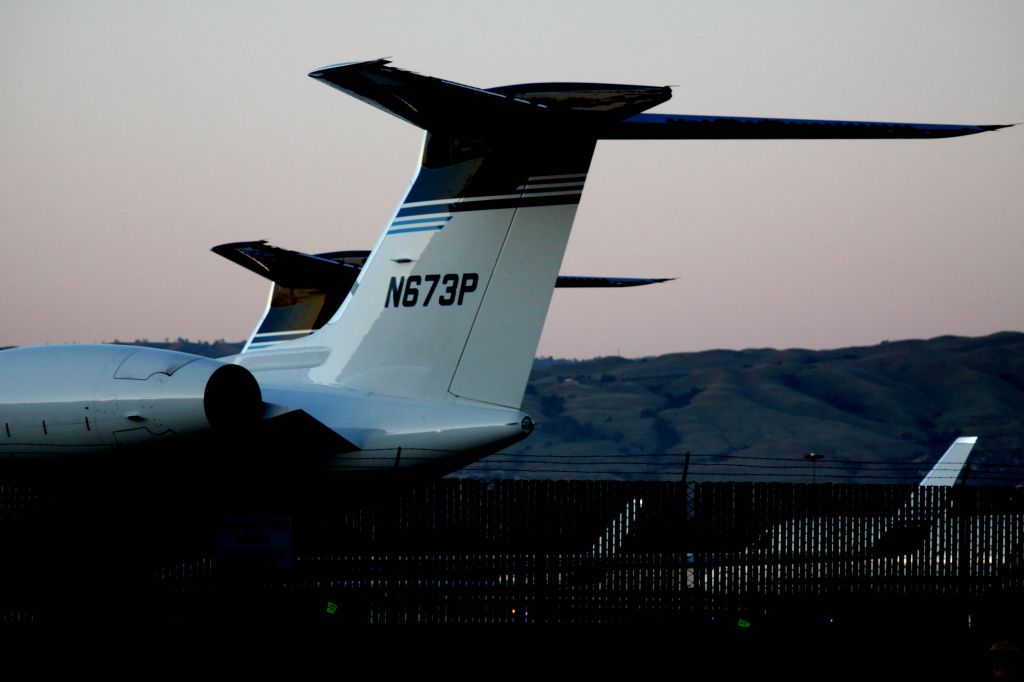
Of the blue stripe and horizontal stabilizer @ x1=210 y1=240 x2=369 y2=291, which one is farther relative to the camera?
horizontal stabilizer @ x1=210 y1=240 x2=369 y2=291

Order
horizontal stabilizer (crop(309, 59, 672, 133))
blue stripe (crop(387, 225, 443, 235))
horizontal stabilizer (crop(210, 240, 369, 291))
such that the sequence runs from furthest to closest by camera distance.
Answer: horizontal stabilizer (crop(210, 240, 369, 291)) < blue stripe (crop(387, 225, 443, 235)) < horizontal stabilizer (crop(309, 59, 672, 133))

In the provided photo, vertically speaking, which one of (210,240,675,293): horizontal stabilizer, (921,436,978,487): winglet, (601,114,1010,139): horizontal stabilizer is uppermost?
(601,114,1010,139): horizontal stabilizer

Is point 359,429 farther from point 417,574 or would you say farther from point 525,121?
point 417,574

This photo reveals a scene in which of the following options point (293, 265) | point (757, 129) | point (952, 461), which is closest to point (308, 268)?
point (293, 265)

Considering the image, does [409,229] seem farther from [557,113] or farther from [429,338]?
[557,113]

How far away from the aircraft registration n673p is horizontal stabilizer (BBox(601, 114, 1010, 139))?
0.02 m

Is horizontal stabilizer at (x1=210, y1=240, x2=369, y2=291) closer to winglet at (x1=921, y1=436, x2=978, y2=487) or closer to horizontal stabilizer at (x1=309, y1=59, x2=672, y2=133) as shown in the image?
horizontal stabilizer at (x1=309, y1=59, x2=672, y2=133)

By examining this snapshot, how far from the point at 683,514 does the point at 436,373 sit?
29.1 ft

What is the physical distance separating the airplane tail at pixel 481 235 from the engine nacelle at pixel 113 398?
1827mm

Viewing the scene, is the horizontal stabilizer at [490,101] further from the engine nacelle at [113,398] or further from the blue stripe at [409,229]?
the engine nacelle at [113,398]

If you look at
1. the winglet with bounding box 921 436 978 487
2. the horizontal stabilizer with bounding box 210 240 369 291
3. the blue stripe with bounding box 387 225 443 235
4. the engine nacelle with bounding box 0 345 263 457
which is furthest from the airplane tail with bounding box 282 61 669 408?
the winglet with bounding box 921 436 978 487

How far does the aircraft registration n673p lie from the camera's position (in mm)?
12555

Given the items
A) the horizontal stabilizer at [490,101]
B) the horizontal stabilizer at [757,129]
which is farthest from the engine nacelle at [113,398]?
the horizontal stabilizer at [757,129]

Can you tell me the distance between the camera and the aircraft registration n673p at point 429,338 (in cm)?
1255
